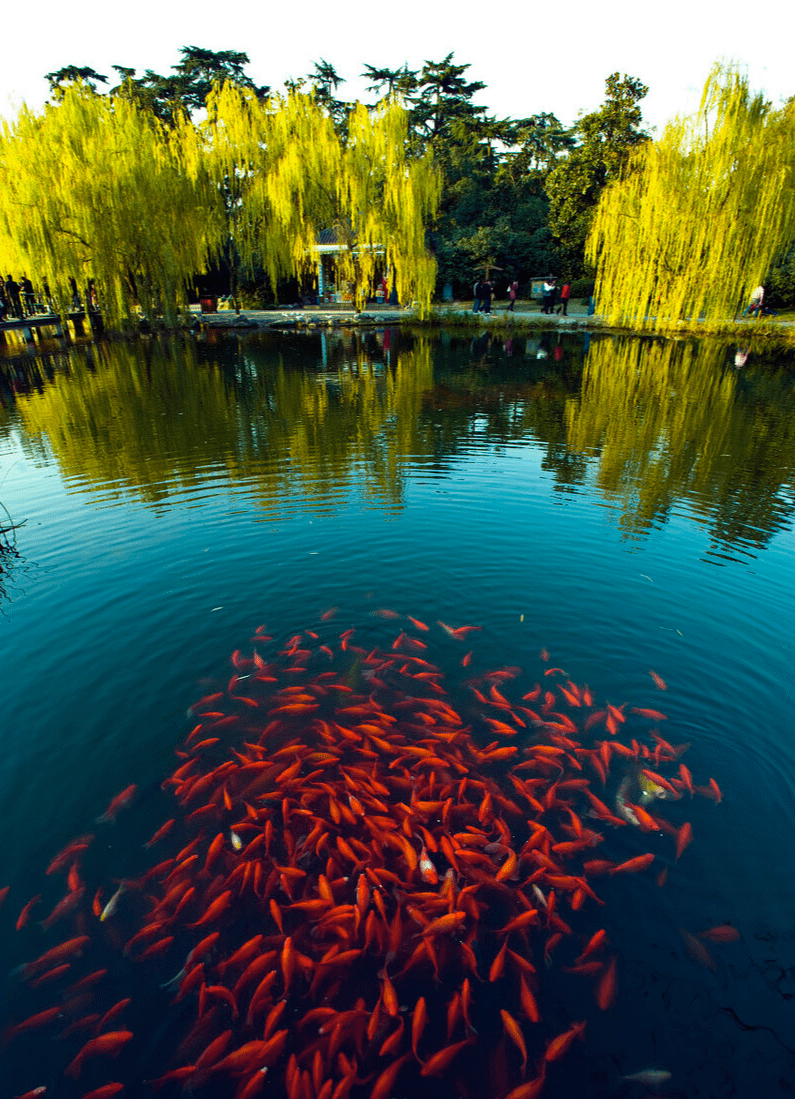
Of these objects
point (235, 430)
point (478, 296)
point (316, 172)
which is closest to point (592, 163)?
point (478, 296)

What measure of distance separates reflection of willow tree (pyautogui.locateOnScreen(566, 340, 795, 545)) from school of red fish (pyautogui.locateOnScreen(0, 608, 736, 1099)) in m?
5.74

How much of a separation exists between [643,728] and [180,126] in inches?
1397

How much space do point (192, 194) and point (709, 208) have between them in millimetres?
23020

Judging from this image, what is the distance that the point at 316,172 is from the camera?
1171 inches

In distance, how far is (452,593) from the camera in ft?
25.7

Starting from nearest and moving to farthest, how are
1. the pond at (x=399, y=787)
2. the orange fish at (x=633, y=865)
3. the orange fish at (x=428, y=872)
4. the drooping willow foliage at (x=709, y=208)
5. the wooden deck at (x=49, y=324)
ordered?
the pond at (x=399, y=787), the orange fish at (x=428, y=872), the orange fish at (x=633, y=865), the drooping willow foliage at (x=709, y=208), the wooden deck at (x=49, y=324)

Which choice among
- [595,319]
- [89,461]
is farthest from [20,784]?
[595,319]

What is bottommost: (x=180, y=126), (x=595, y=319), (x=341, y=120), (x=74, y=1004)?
(x=74, y=1004)

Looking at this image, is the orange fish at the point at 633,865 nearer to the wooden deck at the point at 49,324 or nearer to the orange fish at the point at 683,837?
the orange fish at the point at 683,837

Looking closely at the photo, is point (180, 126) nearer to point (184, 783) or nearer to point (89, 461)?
point (89, 461)

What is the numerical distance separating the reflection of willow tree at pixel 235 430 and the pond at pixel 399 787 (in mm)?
373

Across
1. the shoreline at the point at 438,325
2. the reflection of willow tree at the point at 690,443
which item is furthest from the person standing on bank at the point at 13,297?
the reflection of willow tree at the point at 690,443

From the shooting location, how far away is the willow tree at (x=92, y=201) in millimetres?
24000

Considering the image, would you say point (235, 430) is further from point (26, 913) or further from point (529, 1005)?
point (529, 1005)
